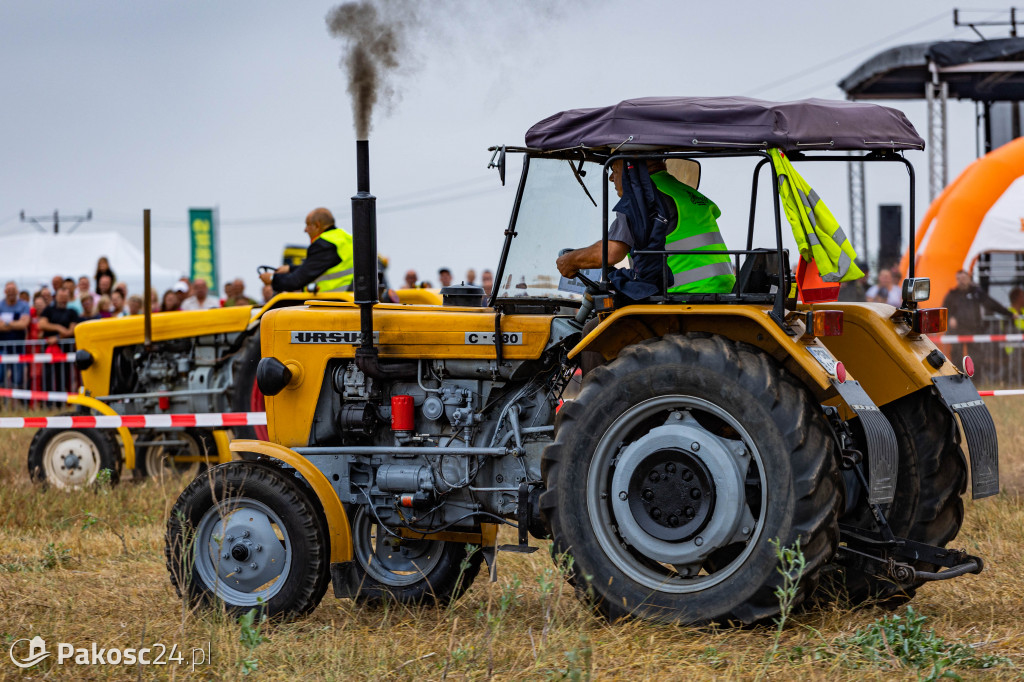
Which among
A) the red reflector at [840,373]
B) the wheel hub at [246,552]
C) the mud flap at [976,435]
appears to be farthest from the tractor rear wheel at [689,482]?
the wheel hub at [246,552]

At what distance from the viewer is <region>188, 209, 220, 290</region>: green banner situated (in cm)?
2503

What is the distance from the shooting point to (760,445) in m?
4.64

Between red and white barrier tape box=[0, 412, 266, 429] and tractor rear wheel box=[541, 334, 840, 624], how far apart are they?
5.02 m

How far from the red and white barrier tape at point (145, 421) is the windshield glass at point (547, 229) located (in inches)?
171

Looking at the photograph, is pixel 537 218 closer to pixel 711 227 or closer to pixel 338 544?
pixel 711 227

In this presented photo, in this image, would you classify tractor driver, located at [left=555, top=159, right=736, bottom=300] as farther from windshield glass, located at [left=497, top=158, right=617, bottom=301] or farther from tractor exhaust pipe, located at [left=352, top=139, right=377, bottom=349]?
tractor exhaust pipe, located at [left=352, top=139, right=377, bottom=349]

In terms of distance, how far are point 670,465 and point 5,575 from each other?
377 centimetres

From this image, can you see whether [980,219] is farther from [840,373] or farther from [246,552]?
[246,552]

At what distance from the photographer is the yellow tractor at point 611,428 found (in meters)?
4.71

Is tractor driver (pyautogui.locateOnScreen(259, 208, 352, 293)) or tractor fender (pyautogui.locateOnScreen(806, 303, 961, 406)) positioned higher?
tractor driver (pyautogui.locateOnScreen(259, 208, 352, 293))

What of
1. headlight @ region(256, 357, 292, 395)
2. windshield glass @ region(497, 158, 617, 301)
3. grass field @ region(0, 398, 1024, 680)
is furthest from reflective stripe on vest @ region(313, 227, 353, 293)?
windshield glass @ region(497, 158, 617, 301)

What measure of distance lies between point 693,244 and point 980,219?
1391cm

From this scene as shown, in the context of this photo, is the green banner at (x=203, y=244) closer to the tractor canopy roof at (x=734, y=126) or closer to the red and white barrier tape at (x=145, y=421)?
the red and white barrier tape at (x=145, y=421)

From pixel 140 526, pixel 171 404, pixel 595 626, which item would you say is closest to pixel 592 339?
pixel 595 626
